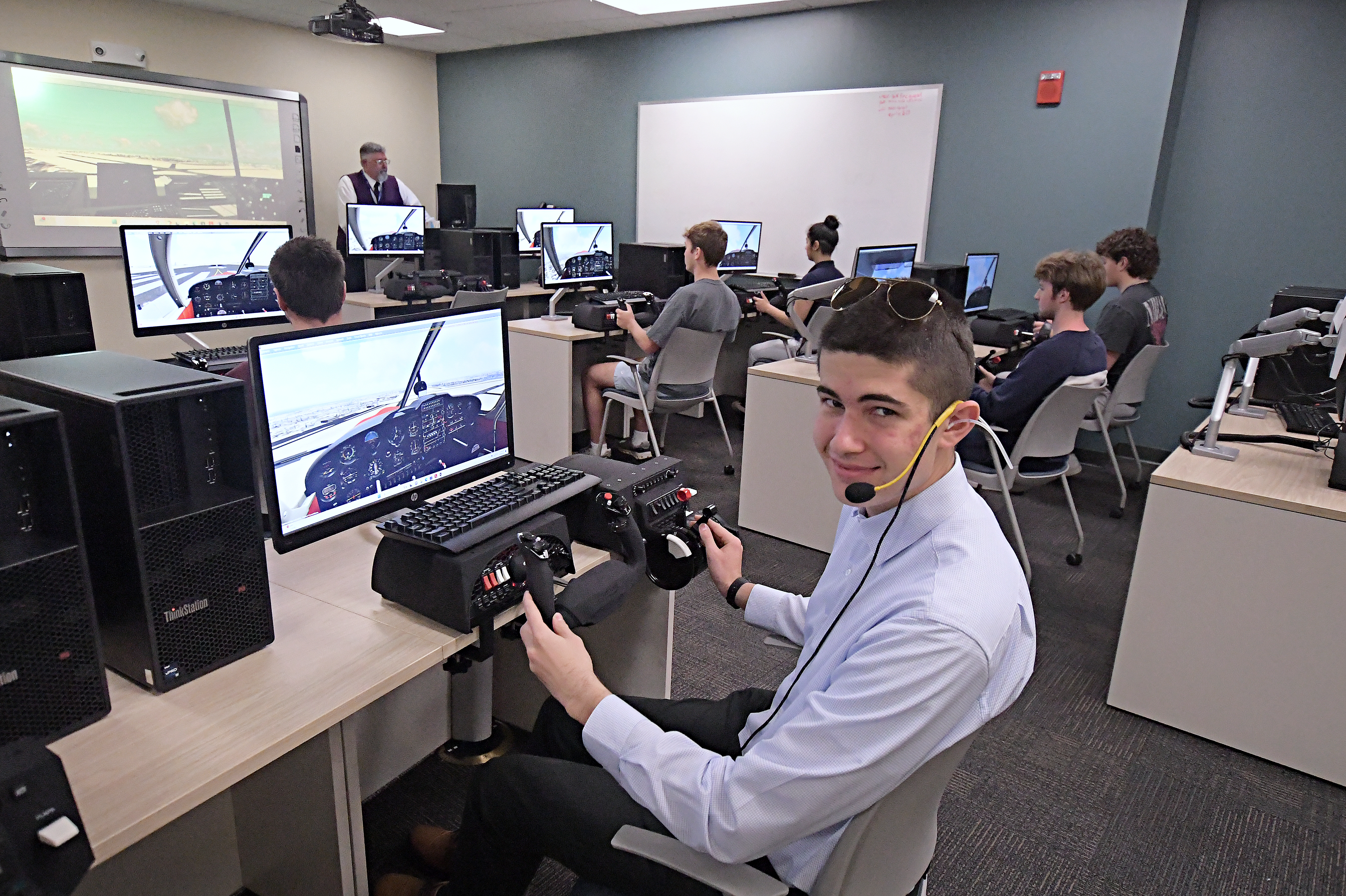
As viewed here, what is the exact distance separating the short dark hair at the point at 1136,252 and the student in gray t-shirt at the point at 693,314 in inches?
75.4

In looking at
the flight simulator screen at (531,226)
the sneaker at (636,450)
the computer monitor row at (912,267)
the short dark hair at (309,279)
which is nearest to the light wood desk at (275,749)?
the short dark hair at (309,279)

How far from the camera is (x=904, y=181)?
5.21 meters

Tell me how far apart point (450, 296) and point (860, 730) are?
15.4 feet

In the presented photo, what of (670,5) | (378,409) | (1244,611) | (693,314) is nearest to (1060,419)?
(1244,611)

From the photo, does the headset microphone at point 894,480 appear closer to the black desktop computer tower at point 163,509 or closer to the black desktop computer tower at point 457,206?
the black desktop computer tower at point 163,509

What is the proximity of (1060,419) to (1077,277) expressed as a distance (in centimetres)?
51

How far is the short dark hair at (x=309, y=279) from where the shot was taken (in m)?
2.28

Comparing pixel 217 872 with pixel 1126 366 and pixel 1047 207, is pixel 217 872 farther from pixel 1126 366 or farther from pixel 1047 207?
pixel 1047 207

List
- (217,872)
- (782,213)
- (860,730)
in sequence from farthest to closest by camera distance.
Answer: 1. (782,213)
2. (217,872)
3. (860,730)

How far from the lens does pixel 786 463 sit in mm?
3361

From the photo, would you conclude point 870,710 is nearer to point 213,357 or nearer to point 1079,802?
point 1079,802

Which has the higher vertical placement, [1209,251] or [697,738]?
[1209,251]

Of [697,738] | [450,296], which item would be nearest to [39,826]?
[697,738]

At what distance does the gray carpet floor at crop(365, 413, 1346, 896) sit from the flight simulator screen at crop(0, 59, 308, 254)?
4.19 meters
